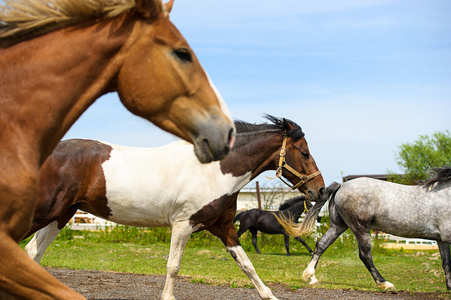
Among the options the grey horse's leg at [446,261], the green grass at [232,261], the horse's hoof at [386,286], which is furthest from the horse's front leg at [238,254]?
the grey horse's leg at [446,261]

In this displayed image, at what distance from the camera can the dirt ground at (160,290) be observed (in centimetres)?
620

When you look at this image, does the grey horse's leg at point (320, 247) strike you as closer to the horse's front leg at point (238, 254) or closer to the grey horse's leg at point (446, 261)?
the grey horse's leg at point (446, 261)

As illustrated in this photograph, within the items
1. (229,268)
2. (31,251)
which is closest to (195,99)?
(31,251)

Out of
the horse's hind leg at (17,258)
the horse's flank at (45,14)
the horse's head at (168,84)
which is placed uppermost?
the horse's flank at (45,14)

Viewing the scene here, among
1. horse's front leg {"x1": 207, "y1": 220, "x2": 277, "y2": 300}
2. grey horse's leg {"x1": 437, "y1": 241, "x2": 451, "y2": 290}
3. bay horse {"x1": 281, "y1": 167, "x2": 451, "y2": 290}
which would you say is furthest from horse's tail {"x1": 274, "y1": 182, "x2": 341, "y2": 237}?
horse's front leg {"x1": 207, "y1": 220, "x2": 277, "y2": 300}

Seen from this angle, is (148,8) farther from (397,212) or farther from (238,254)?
(397,212)

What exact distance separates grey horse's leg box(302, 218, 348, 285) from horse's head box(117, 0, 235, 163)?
6855 millimetres

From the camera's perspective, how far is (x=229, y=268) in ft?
34.7

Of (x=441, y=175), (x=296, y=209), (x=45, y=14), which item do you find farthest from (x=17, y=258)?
(x=296, y=209)

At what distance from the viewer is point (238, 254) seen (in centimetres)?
573

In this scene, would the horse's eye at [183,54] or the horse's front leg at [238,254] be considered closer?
the horse's eye at [183,54]

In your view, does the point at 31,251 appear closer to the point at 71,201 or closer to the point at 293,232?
the point at 71,201

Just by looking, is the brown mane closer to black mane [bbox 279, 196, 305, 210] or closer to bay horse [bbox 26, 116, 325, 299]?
bay horse [bbox 26, 116, 325, 299]

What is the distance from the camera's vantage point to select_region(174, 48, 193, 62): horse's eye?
229 centimetres
